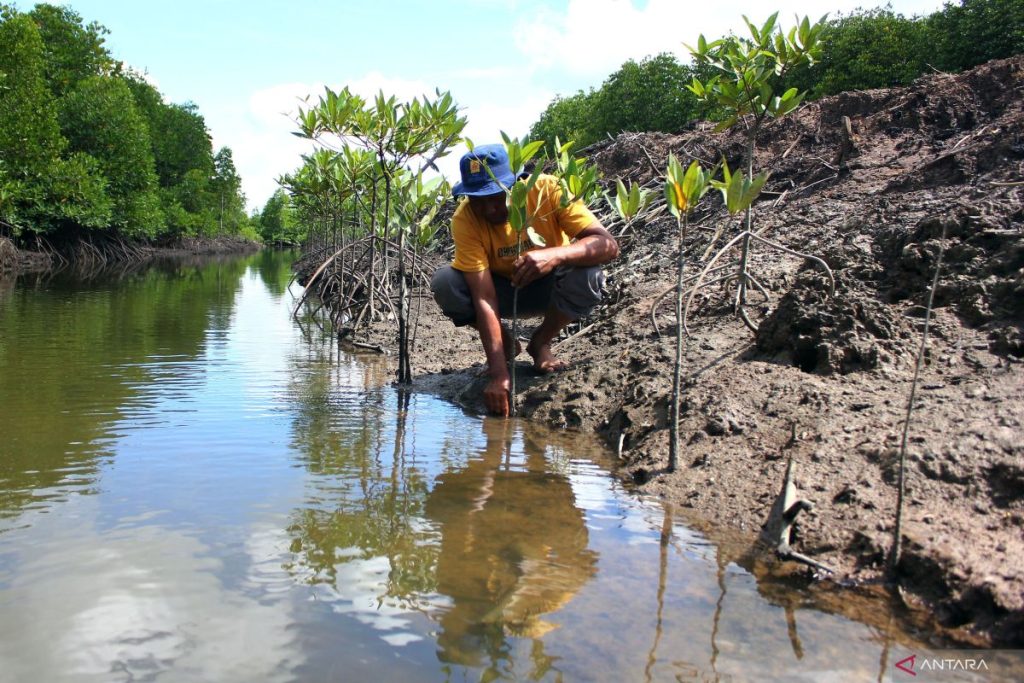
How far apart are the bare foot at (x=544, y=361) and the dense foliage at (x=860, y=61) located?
1.90 m

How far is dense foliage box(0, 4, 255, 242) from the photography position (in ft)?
68.0

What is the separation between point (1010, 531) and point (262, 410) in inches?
134

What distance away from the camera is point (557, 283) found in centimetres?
413

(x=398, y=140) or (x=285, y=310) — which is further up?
(x=398, y=140)

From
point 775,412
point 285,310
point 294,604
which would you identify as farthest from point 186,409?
point 285,310

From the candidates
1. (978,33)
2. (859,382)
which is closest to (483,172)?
(859,382)

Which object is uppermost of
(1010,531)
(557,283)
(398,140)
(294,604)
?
(398,140)

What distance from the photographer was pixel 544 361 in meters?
4.40

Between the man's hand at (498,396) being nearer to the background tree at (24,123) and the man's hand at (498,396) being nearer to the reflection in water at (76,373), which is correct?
the reflection in water at (76,373)

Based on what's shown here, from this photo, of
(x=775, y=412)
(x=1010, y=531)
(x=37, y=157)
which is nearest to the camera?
(x=1010, y=531)

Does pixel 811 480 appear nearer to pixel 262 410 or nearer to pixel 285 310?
pixel 262 410

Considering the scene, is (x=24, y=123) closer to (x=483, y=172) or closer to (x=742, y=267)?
(x=483, y=172)

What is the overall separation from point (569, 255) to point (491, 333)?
56 cm

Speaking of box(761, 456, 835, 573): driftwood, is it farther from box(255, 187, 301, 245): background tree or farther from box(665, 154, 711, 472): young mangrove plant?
box(255, 187, 301, 245): background tree
